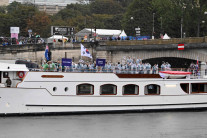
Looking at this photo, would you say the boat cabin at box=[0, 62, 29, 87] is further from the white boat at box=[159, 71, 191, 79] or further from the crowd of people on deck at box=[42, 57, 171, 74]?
the white boat at box=[159, 71, 191, 79]

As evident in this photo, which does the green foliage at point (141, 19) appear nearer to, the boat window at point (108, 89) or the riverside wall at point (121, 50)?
the riverside wall at point (121, 50)

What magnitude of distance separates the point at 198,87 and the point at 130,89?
17.4ft

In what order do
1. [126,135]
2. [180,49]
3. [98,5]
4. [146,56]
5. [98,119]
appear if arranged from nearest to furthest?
1. [126,135]
2. [98,119]
3. [180,49]
4. [146,56]
5. [98,5]

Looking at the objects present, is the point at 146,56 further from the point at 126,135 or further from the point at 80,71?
the point at 126,135

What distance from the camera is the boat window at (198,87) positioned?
1264 inches

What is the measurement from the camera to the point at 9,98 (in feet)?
92.9

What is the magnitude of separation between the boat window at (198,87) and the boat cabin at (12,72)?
12282 millimetres

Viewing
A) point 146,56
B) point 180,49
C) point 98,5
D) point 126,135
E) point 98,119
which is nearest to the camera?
point 126,135

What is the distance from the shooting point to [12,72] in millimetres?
29656

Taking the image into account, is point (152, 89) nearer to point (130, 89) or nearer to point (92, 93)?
point (130, 89)

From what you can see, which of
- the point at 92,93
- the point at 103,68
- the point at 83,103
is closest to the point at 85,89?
the point at 92,93

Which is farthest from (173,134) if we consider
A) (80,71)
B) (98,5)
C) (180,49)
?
(98,5)

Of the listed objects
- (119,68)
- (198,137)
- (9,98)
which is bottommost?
(198,137)

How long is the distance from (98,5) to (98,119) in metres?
99.3
